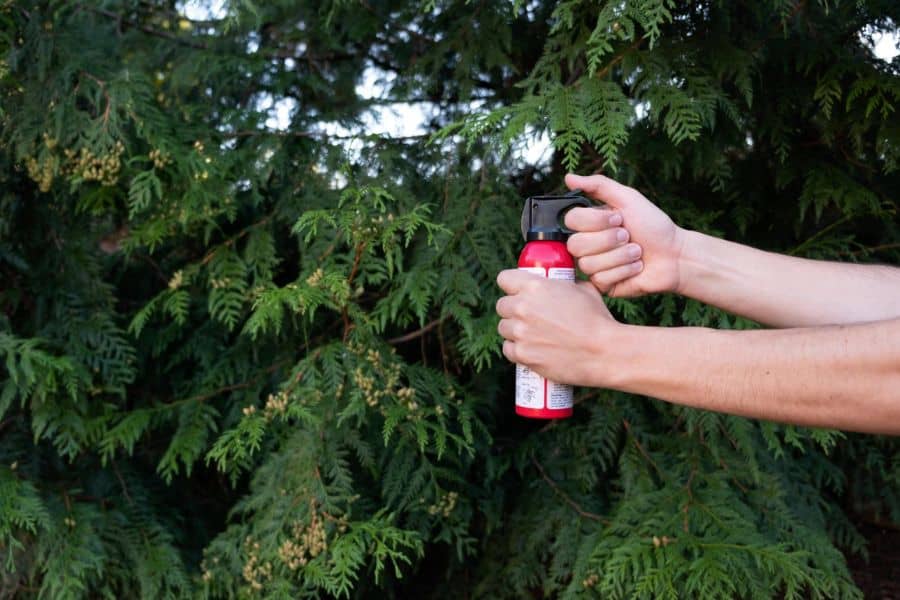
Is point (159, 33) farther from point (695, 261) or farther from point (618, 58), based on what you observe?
point (695, 261)

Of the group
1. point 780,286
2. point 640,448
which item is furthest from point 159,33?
point 780,286

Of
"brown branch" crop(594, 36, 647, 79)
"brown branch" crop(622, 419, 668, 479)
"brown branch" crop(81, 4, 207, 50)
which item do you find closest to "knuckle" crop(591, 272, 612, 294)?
"brown branch" crop(594, 36, 647, 79)

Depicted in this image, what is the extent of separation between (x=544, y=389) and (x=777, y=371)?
558 mm

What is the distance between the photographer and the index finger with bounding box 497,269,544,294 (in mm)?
1766

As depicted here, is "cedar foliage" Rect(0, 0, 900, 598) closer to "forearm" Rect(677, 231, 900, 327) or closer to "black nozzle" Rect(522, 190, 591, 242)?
"black nozzle" Rect(522, 190, 591, 242)

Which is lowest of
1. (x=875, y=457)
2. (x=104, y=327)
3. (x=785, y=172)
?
(x=875, y=457)

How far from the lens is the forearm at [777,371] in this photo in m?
1.37

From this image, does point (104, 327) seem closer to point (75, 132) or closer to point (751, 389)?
point (75, 132)

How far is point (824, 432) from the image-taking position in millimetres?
2342

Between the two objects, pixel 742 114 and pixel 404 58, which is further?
pixel 404 58

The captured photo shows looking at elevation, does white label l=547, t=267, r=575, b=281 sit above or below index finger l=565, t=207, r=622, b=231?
below

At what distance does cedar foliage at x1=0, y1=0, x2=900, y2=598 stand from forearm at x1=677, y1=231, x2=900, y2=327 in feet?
1.17

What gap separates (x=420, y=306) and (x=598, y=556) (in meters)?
0.96

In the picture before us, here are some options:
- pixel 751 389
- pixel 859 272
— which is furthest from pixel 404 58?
pixel 751 389
